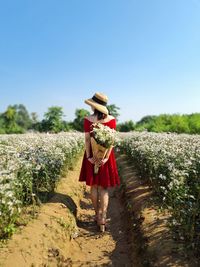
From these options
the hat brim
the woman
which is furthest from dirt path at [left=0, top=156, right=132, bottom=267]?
the hat brim

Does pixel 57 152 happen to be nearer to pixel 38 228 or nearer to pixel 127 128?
pixel 38 228

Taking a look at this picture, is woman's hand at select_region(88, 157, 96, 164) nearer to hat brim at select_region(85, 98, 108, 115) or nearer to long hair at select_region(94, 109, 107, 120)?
long hair at select_region(94, 109, 107, 120)

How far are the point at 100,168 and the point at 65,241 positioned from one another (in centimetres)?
162

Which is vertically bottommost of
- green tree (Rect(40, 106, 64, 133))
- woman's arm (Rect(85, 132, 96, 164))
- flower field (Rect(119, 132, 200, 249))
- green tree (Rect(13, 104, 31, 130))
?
flower field (Rect(119, 132, 200, 249))

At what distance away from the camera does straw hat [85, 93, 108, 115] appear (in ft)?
23.5

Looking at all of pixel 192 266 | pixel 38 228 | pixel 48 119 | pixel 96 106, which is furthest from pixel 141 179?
pixel 48 119

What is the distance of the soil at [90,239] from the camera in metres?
5.29

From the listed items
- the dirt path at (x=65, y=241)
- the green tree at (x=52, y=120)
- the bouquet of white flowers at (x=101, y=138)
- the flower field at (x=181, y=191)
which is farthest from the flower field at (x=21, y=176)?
the green tree at (x=52, y=120)

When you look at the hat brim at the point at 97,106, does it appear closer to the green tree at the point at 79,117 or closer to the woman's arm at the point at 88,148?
the woman's arm at the point at 88,148

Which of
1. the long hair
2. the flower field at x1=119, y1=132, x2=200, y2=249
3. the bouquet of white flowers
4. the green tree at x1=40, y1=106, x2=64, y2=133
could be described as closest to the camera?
the flower field at x1=119, y1=132, x2=200, y2=249

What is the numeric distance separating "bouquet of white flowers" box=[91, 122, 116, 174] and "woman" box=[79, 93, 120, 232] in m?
0.22

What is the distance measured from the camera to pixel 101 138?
267 inches

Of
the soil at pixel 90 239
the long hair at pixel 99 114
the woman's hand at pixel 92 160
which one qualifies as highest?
the long hair at pixel 99 114

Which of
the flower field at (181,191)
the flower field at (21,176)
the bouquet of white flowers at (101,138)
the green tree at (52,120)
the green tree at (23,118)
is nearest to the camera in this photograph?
the flower field at (21,176)
